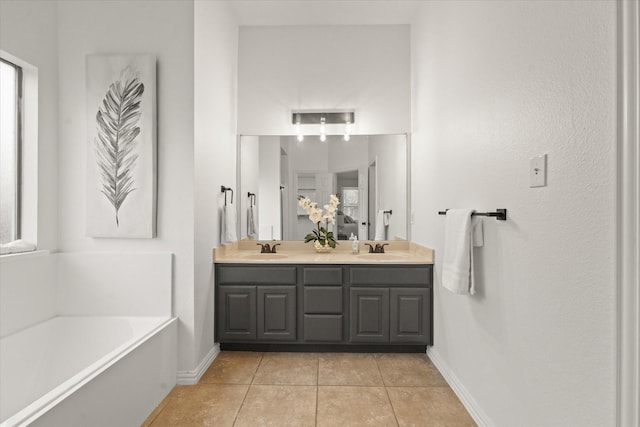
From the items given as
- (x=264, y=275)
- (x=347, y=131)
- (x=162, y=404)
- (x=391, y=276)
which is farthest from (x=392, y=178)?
(x=162, y=404)

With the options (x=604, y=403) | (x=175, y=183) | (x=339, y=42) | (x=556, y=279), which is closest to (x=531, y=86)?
(x=556, y=279)

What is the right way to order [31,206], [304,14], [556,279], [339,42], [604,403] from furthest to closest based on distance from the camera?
[339,42] → [304,14] → [31,206] → [556,279] → [604,403]

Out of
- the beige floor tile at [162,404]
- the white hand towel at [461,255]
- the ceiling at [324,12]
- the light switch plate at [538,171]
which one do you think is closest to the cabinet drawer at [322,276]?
the white hand towel at [461,255]

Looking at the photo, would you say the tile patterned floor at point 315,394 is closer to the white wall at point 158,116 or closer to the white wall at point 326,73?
the white wall at point 158,116

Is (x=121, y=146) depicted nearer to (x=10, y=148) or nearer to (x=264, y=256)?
(x=10, y=148)

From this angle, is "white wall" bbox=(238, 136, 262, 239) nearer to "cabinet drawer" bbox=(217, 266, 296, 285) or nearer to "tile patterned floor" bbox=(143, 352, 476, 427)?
"cabinet drawer" bbox=(217, 266, 296, 285)

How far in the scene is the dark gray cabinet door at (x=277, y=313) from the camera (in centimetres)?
283

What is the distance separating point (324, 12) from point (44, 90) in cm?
225

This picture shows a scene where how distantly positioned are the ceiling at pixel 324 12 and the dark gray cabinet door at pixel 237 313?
2403mm

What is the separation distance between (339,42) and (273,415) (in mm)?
3145

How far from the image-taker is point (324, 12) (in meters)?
3.14

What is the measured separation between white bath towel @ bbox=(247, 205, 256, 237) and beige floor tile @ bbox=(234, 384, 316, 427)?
1.43 m

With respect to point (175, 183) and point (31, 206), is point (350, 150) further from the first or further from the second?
point (31, 206)

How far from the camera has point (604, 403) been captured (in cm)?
105
